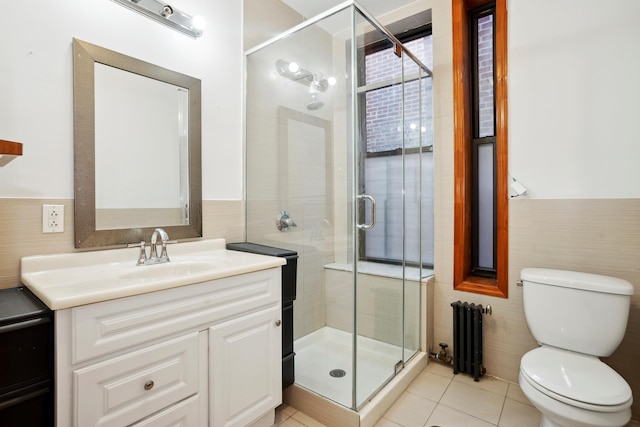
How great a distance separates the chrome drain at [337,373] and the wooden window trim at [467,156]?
104 cm

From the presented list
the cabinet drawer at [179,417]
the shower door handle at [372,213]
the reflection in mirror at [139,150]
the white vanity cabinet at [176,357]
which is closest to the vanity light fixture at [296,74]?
the reflection in mirror at [139,150]

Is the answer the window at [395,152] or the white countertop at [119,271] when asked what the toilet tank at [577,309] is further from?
the white countertop at [119,271]

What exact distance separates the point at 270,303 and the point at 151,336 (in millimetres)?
591

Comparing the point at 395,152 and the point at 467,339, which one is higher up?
the point at 395,152

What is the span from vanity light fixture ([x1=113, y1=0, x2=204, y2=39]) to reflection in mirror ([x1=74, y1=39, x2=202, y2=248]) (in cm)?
25

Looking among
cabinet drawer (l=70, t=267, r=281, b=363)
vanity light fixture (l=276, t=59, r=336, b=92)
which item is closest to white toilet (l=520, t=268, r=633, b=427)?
cabinet drawer (l=70, t=267, r=281, b=363)

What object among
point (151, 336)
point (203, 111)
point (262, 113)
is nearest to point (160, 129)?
point (203, 111)

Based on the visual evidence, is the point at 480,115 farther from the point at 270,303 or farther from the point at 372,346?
the point at 270,303

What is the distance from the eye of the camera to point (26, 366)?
0.95 meters

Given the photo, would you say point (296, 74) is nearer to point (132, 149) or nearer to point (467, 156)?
point (132, 149)

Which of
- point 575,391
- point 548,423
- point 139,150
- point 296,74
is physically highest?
point 296,74

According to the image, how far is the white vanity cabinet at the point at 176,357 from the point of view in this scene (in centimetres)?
100

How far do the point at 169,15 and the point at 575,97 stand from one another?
2.32 meters

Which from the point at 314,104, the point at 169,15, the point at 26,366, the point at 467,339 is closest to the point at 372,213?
the point at 314,104
